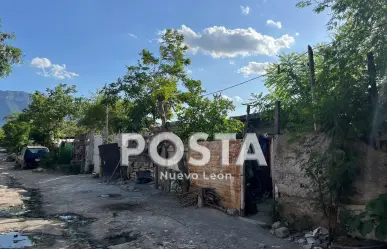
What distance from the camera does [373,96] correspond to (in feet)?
15.4

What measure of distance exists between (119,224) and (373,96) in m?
5.33

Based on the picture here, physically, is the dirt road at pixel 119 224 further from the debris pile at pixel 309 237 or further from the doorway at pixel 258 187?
the doorway at pixel 258 187

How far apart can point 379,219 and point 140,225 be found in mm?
4450

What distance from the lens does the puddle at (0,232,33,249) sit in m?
5.41

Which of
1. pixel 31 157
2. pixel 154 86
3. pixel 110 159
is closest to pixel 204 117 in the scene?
pixel 154 86

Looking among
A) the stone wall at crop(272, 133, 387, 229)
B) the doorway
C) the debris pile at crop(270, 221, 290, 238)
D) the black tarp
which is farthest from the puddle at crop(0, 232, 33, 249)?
the black tarp

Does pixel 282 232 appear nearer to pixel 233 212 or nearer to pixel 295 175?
pixel 295 175

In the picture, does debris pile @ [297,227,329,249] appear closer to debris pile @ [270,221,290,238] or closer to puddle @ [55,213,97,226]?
debris pile @ [270,221,290,238]

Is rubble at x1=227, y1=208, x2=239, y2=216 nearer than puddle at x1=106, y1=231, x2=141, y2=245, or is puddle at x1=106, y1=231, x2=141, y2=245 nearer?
puddle at x1=106, y1=231, x2=141, y2=245

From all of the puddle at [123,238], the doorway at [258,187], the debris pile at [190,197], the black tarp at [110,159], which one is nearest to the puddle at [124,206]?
the debris pile at [190,197]

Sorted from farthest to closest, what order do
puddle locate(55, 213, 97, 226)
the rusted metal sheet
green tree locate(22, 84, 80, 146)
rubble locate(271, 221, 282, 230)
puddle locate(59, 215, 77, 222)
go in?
1. green tree locate(22, 84, 80, 146)
2. the rusted metal sheet
3. puddle locate(59, 215, 77, 222)
4. puddle locate(55, 213, 97, 226)
5. rubble locate(271, 221, 282, 230)

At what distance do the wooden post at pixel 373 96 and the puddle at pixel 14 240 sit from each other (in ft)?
18.8

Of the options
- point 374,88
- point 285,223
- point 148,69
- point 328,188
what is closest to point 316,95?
point 374,88

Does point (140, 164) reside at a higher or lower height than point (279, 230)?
higher
